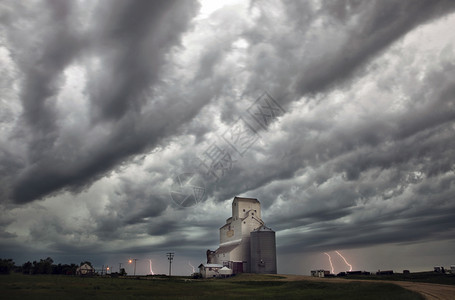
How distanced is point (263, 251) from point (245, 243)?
11173mm

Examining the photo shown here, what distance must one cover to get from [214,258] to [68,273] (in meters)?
75.3

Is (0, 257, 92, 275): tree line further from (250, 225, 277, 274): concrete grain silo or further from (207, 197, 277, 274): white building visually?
(250, 225, 277, 274): concrete grain silo

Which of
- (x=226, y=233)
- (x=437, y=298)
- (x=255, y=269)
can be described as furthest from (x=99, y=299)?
(x=226, y=233)

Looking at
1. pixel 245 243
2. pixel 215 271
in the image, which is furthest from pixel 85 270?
pixel 245 243

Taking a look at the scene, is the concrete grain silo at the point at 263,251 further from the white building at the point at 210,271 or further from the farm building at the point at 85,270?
the farm building at the point at 85,270

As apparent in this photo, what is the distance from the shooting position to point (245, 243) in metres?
112

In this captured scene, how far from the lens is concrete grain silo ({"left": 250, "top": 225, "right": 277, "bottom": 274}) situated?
10044 cm

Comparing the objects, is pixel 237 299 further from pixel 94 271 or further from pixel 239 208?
pixel 94 271

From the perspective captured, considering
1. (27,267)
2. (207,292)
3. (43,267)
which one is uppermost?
(207,292)

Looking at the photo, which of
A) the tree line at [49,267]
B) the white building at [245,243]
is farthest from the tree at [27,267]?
the white building at [245,243]

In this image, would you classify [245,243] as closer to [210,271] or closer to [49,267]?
[210,271]

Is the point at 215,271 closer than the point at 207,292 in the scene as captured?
No

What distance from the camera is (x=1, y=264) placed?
136125mm

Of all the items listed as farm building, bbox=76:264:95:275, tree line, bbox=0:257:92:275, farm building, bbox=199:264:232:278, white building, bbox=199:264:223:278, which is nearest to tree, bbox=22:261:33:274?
tree line, bbox=0:257:92:275
